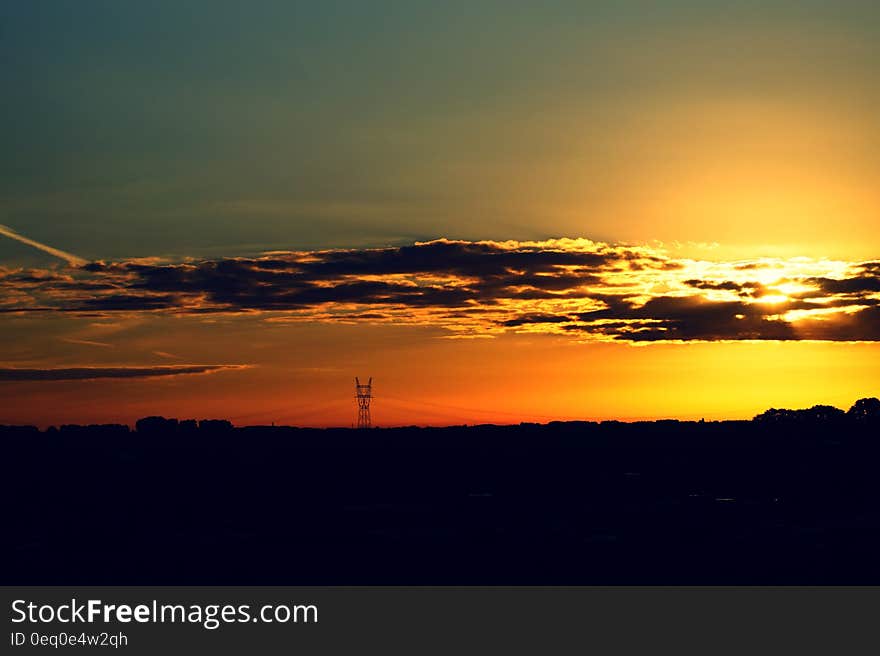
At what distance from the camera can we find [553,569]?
398 ft

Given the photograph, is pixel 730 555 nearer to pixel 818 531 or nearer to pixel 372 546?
pixel 818 531

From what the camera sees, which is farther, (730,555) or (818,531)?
(818,531)

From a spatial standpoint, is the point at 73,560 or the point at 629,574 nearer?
the point at 629,574

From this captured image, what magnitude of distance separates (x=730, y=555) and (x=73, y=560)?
245 feet
